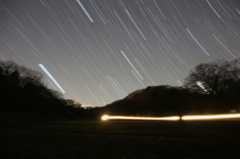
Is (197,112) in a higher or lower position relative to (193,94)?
lower

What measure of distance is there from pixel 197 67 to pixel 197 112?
29.5 feet

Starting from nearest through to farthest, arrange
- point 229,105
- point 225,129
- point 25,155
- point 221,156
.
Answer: point 221,156, point 25,155, point 225,129, point 229,105

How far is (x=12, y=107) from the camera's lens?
28719mm

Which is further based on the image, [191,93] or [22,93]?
[22,93]

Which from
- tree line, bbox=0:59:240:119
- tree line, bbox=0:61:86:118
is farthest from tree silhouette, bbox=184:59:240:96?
tree line, bbox=0:61:86:118

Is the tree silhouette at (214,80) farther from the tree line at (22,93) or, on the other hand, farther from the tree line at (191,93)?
the tree line at (22,93)

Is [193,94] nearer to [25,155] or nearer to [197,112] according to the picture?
[197,112]

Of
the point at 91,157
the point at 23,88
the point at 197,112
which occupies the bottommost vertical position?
the point at 91,157

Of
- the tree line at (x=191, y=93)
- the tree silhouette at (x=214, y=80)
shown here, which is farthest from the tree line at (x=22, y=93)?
the tree silhouette at (x=214, y=80)

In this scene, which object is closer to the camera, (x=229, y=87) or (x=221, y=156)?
(x=221, y=156)

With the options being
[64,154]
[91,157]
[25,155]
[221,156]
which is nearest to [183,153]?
[221,156]

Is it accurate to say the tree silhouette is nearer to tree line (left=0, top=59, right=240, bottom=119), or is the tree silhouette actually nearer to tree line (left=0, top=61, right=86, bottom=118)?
tree line (left=0, top=59, right=240, bottom=119)

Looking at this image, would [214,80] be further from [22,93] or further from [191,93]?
[22,93]

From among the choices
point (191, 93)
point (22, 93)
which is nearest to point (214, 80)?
point (191, 93)
